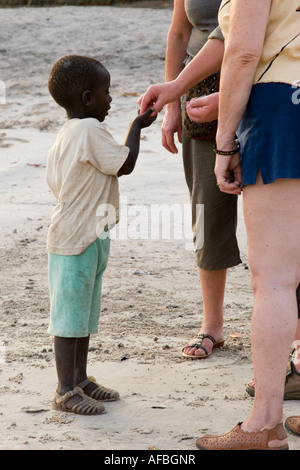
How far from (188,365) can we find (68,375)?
751 millimetres

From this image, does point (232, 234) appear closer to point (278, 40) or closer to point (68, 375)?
point (68, 375)

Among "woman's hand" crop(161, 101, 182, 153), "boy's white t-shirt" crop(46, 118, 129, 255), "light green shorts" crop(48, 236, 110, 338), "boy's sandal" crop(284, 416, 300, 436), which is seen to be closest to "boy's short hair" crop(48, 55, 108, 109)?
"boy's white t-shirt" crop(46, 118, 129, 255)

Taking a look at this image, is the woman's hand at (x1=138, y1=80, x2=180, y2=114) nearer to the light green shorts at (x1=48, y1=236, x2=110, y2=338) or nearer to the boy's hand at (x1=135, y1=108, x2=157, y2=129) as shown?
the boy's hand at (x1=135, y1=108, x2=157, y2=129)

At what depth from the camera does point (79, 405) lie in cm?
318

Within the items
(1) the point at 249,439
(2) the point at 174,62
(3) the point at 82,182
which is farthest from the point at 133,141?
(1) the point at 249,439

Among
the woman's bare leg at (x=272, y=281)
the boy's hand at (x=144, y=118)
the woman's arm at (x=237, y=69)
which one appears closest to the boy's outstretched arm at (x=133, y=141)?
the boy's hand at (x=144, y=118)

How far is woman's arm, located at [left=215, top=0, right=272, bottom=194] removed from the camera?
2592 millimetres

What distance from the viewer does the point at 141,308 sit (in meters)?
4.59

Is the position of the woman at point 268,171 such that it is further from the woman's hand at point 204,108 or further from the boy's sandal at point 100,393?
the boy's sandal at point 100,393

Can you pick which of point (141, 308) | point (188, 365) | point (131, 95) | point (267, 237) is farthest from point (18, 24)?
point (267, 237)

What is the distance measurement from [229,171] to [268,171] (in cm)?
21

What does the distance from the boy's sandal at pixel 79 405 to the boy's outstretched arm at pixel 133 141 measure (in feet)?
2.98

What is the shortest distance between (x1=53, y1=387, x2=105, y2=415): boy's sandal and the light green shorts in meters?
0.24
